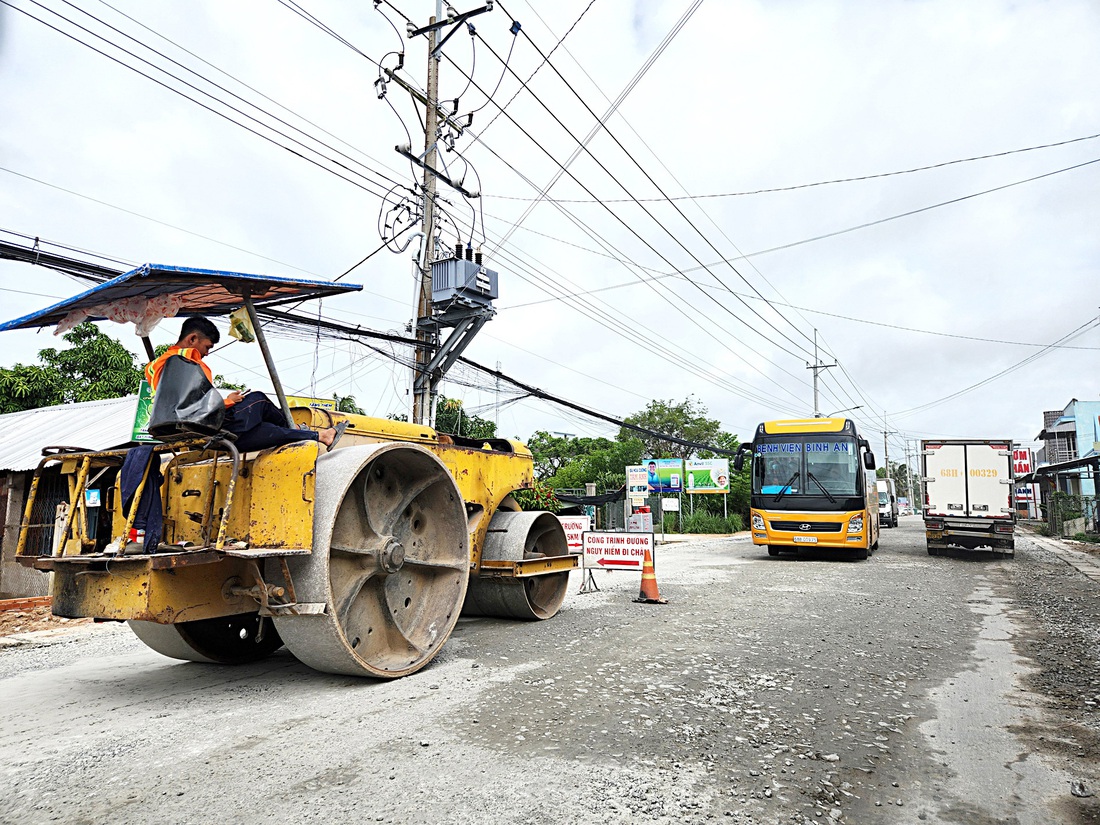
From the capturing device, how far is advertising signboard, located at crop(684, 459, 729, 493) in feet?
100

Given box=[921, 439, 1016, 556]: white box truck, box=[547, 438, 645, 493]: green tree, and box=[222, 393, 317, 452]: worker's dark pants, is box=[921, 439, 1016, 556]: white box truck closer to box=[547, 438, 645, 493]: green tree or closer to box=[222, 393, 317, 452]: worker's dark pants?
box=[222, 393, 317, 452]: worker's dark pants

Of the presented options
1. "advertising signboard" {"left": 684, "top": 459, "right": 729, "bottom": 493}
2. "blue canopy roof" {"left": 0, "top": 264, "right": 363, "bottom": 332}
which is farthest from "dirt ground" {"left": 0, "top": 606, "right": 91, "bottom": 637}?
"advertising signboard" {"left": 684, "top": 459, "right": 729, "bottom": 493}

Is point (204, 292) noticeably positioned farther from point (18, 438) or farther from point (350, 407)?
point (350, 407)

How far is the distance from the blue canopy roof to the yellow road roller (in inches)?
0.5

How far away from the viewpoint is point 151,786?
3.22m

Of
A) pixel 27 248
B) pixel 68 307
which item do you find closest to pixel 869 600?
pixel 68 307

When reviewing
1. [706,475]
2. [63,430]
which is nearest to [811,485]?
[63,430]

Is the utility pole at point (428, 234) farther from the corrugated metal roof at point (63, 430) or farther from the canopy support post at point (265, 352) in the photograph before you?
the canopy support post at point (265, 352)

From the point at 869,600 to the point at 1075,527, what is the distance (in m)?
24.2

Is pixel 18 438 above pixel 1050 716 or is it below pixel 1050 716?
above

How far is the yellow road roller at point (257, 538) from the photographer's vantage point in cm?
410

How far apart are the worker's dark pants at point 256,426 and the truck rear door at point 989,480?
16.4m

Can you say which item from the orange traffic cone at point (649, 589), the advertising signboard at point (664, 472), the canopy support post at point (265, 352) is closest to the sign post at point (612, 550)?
the orange traffic cone at point (649, 589)

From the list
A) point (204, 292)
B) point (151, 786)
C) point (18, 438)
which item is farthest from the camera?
point (18, 438)
